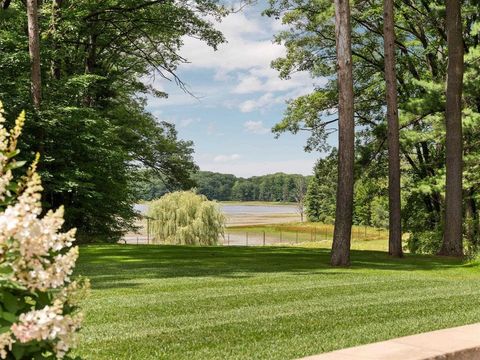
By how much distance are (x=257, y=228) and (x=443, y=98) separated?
77.7 meters

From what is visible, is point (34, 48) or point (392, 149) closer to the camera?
point (392, 149)

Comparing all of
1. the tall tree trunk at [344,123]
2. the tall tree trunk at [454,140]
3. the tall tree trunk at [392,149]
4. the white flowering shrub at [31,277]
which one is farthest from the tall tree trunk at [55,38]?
the white flowering shrub at [31,277]

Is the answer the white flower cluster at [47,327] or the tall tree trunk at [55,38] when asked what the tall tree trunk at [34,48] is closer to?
the tall tree trunk at [55,38]

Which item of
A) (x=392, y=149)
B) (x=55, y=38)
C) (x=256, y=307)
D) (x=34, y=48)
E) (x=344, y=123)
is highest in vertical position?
(x=55, y=38)

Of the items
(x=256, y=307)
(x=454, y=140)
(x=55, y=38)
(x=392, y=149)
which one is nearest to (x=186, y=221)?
(x=55, y=38)

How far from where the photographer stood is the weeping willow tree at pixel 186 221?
40.3m

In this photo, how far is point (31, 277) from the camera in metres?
2.60

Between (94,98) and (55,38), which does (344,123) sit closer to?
(55,38)

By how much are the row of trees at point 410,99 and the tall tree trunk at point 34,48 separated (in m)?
9.67

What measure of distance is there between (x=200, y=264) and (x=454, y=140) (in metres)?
9.53

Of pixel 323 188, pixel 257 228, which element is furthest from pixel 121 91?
pixel 323 188

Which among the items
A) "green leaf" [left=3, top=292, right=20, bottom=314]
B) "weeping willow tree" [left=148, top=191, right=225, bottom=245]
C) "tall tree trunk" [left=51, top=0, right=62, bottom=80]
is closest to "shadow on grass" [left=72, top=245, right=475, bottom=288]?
"tall tree trunk" [left=51, top=0, right=62, bottom=80]

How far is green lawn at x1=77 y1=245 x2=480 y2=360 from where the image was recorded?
6.05 meters

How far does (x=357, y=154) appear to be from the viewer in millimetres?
29438
